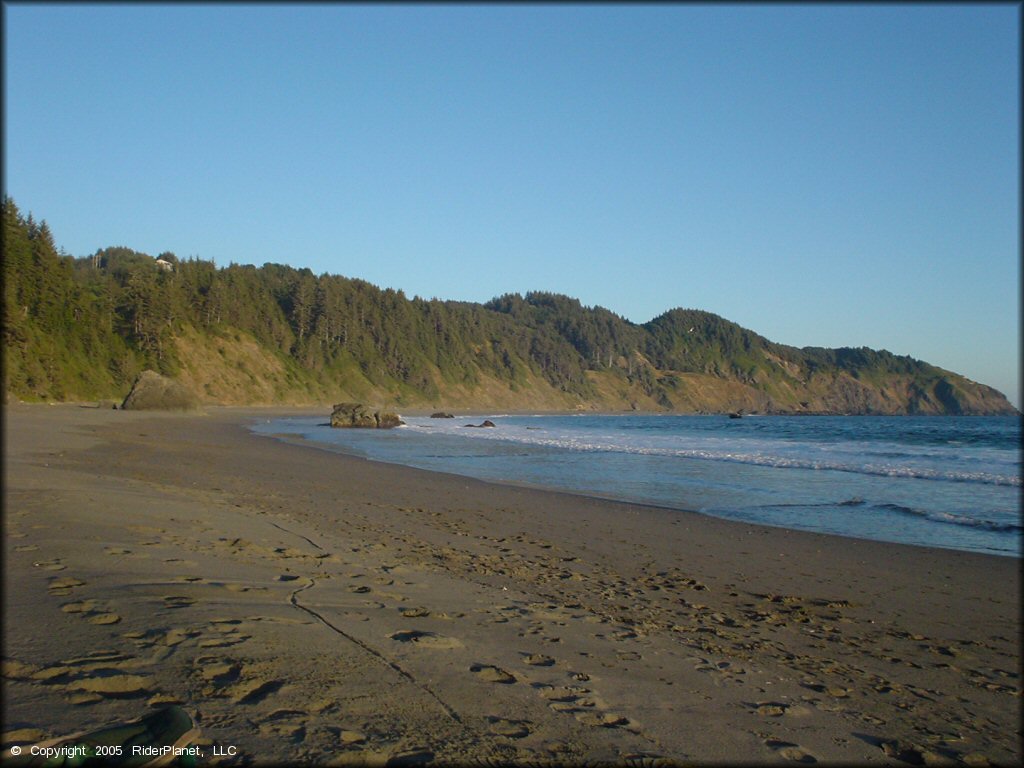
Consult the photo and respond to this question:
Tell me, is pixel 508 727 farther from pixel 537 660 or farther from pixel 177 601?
pixel 177 601

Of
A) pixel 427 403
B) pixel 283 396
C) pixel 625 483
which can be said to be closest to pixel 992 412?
pixel 427 403

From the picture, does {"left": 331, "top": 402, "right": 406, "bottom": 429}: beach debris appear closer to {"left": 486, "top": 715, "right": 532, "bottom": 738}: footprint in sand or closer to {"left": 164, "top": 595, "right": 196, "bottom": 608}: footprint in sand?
{"left": 164, "top": 595, "right": 196, "bottom": 608}: footprint in sand

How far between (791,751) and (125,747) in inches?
131

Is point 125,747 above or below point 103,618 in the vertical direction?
above

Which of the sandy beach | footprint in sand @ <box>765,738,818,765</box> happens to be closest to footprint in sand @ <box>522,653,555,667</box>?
the sandy beach

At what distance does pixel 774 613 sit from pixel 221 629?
518 centimetres

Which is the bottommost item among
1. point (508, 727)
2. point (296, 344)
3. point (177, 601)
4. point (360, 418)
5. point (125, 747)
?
point (508, 727)

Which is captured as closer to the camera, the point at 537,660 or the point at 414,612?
the point at 537,660

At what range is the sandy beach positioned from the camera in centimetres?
349

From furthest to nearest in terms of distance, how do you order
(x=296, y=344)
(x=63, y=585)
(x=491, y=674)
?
(x=296, y=344) < (x=63, y=585) < (x=491, y=674)

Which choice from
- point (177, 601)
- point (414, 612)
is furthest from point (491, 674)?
point (177, 601)

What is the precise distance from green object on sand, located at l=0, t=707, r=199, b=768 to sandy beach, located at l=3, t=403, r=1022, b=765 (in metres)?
→ 0.17

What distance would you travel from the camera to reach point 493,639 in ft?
16.9

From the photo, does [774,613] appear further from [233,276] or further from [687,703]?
[233,276]
